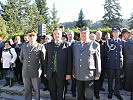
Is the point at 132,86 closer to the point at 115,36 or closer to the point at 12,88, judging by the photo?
the point at 115,36

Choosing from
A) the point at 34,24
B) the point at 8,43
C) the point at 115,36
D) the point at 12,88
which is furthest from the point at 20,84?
the point at 34,24

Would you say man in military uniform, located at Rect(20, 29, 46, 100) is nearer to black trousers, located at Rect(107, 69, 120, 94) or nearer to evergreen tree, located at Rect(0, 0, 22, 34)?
black trousers, located at Rect(107, 69, 120, 94)

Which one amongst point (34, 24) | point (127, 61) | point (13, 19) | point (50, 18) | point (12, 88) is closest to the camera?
point (127, 61)

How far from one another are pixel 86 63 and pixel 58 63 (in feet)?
2.17

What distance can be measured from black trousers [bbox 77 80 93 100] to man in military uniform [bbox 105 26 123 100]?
1052 mm

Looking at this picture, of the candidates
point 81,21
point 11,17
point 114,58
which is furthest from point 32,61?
point 81,21

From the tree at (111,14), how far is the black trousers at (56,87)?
A: 4712 cm

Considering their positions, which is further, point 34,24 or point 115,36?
point 34,24

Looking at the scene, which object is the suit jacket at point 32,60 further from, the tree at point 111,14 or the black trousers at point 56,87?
the tree at point 111,14

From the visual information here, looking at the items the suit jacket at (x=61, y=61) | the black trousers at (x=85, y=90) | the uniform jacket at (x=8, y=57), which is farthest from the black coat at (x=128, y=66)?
the uniform jacket at (x=8, y=57)

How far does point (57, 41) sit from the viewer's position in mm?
5184

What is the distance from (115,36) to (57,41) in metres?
1.63

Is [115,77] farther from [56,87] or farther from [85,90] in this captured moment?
[56,87]

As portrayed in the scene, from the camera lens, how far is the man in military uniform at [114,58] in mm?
5734
